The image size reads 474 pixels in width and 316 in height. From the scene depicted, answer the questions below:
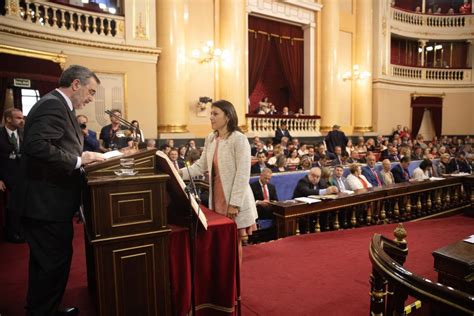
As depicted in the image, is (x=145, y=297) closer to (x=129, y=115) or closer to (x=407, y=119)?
(x=129, y=115)

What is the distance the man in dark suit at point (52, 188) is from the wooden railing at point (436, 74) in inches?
570

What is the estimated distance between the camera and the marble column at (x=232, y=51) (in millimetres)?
9000

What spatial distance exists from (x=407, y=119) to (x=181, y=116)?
10.2 m

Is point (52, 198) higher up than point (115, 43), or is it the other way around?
point (115, 43)

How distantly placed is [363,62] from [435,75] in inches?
189

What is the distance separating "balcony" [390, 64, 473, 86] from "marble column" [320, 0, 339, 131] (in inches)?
163

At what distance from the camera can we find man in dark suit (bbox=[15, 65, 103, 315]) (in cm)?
166

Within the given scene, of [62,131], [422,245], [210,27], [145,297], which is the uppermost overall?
[210,27]

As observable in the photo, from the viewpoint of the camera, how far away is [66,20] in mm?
6961

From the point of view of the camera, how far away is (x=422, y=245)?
3686 mm

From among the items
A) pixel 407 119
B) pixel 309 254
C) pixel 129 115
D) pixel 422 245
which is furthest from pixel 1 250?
pixel 407 119

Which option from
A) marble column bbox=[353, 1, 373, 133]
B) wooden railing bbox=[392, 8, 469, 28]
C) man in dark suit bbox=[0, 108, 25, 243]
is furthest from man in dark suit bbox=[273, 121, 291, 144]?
wooden railing bbox=[392, 8, 469, 28]

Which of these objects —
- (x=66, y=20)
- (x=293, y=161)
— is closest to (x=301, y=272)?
(x=293, y=161)

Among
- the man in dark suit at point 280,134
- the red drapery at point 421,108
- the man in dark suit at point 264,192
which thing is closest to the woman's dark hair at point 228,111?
the man in dark suit at point 264,192
